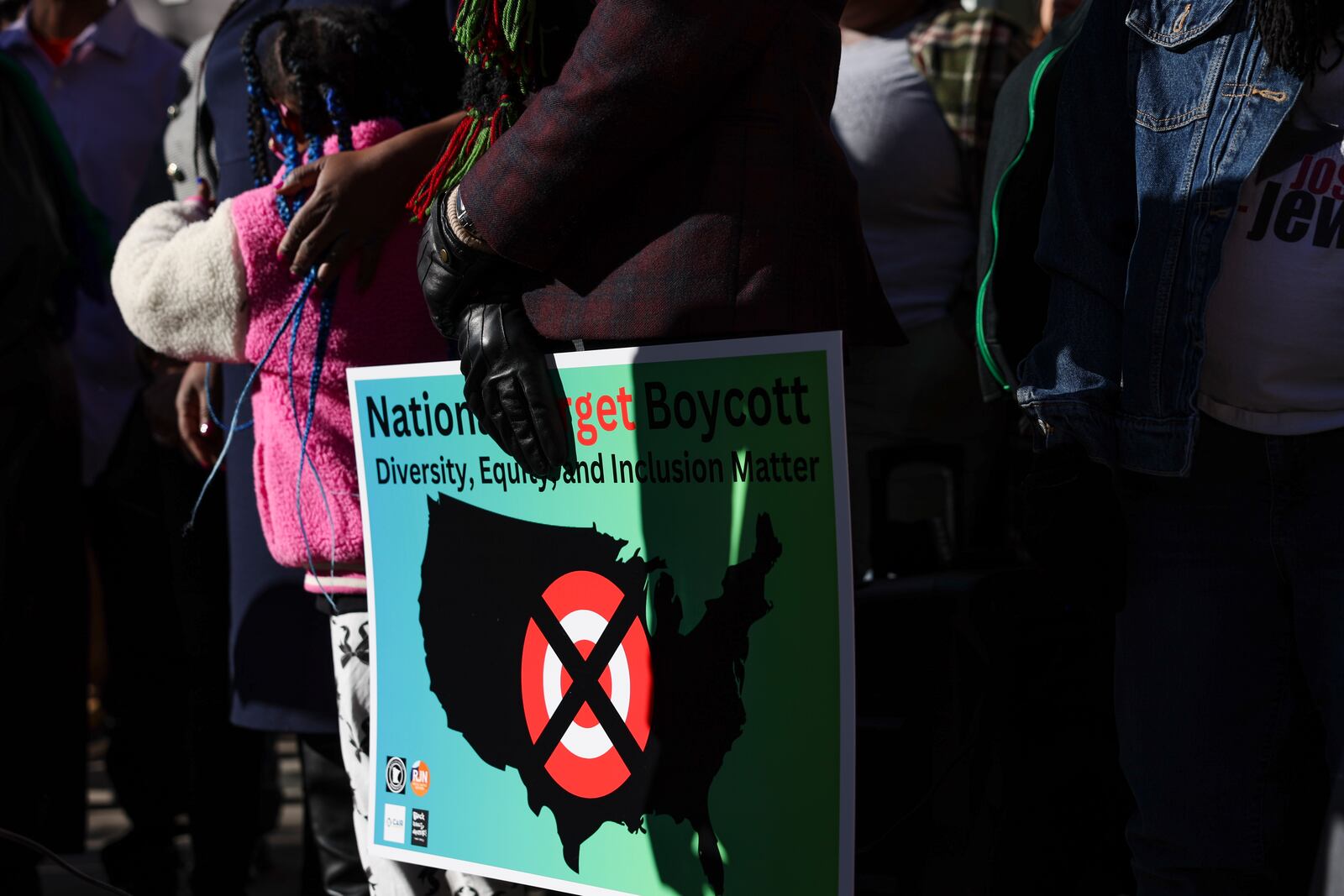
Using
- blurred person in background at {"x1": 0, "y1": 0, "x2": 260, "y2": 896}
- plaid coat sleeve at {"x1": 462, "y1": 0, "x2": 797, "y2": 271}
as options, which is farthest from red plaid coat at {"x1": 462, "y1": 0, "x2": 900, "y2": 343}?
blurred person in background at {"x1": 0, "y1": 0, "x2": 260, "y2": 896}

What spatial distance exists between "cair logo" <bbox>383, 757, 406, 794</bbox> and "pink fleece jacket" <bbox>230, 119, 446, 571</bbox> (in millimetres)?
316

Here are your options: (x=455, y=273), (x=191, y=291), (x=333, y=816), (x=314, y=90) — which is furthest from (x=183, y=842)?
(x=455, y=273)

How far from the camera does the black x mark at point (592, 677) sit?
1608mm

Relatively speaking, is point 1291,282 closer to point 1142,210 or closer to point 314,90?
point 1142,210

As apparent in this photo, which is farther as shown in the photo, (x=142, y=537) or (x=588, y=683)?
(x=142, y=537)

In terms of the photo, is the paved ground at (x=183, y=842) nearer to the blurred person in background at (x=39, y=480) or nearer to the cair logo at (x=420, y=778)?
the blurred person in background at (x=39, y=480)

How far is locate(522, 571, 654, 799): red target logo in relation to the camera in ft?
5.26

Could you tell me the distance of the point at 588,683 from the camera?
64.4 inches

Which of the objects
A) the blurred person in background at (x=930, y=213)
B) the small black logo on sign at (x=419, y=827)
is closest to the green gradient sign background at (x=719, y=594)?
the small black logo on sign at (x=419, y=827)

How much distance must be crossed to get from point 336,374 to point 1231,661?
4.16ft

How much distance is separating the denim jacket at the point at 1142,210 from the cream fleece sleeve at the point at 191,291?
1.09 meters

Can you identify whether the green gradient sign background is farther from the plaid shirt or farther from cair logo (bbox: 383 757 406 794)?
the plaid shirt

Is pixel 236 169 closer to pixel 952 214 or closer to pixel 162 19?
pixel 952 214

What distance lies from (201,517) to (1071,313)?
6.67 feet
